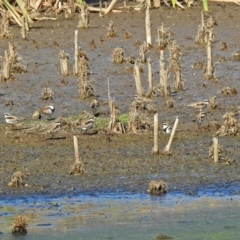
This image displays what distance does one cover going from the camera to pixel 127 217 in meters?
11.1

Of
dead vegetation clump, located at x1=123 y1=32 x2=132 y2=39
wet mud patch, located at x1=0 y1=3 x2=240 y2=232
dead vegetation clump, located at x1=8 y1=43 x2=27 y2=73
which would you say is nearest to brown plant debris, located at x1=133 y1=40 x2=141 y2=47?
wet mud patch, located at x1=0 y1=3 x2=240 y2=232

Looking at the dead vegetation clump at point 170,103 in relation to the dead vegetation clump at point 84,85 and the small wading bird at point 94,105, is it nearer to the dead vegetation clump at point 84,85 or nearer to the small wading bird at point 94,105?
the small wading bird at point 94,105

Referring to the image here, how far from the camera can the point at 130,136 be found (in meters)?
15.0

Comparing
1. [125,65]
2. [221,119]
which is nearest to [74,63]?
[125,65]

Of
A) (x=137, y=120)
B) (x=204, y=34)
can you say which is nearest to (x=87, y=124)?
(x=137, y=120)

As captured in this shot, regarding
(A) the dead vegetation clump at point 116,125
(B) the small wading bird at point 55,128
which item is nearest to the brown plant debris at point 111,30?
(A) the dead vegetation clump at point 116,125

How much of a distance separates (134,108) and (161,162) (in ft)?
5.20

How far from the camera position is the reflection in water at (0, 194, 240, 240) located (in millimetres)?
10477

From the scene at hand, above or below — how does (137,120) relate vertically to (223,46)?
below

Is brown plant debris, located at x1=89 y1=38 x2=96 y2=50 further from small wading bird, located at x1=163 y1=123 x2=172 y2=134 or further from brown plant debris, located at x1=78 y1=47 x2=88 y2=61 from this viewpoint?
small wading bird, located at x1=163 y1=123 x2=172 y2=134

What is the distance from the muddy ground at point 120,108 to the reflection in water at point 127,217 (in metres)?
0.51

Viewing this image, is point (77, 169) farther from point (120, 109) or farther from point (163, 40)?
point (163, 40)

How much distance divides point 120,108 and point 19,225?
6.86 metres

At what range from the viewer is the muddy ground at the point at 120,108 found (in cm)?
1305
